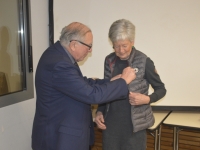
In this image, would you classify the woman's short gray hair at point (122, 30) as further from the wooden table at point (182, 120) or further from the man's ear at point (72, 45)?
the wooden table at point (182, 120)

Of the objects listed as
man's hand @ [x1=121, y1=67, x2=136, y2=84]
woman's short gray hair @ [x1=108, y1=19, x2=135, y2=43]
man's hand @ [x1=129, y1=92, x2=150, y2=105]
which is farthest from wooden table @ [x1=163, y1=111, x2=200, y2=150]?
woman's short gray hair @ [x1=108, y1=19, x2=135, y2=43]

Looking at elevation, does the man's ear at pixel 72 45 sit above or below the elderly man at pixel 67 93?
above

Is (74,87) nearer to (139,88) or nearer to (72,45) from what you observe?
(72,45)

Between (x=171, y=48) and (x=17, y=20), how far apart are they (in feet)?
4.60

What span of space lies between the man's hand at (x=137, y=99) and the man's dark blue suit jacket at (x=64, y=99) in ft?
0.44

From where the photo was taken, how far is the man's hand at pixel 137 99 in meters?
1.28

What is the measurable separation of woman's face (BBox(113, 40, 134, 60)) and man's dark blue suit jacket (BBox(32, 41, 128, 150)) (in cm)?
24

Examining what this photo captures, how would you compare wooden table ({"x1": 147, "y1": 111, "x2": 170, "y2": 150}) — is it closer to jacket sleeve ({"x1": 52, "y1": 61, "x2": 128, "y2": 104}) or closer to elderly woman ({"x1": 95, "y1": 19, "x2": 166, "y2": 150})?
elderly woman ({"x1": 95, "y1": 19, "x2": 166, "y2": 150})

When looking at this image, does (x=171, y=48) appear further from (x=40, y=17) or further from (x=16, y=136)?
(x=16, y=136)

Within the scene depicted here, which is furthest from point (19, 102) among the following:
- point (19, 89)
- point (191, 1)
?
point (191, 1)

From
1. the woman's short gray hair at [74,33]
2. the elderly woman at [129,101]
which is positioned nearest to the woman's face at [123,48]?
the elderly woman at [129,101]

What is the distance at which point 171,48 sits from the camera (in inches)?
80.7

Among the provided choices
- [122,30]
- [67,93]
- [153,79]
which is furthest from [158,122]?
[67,93]

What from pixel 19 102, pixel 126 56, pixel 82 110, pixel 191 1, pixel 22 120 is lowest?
pixel 22 120
